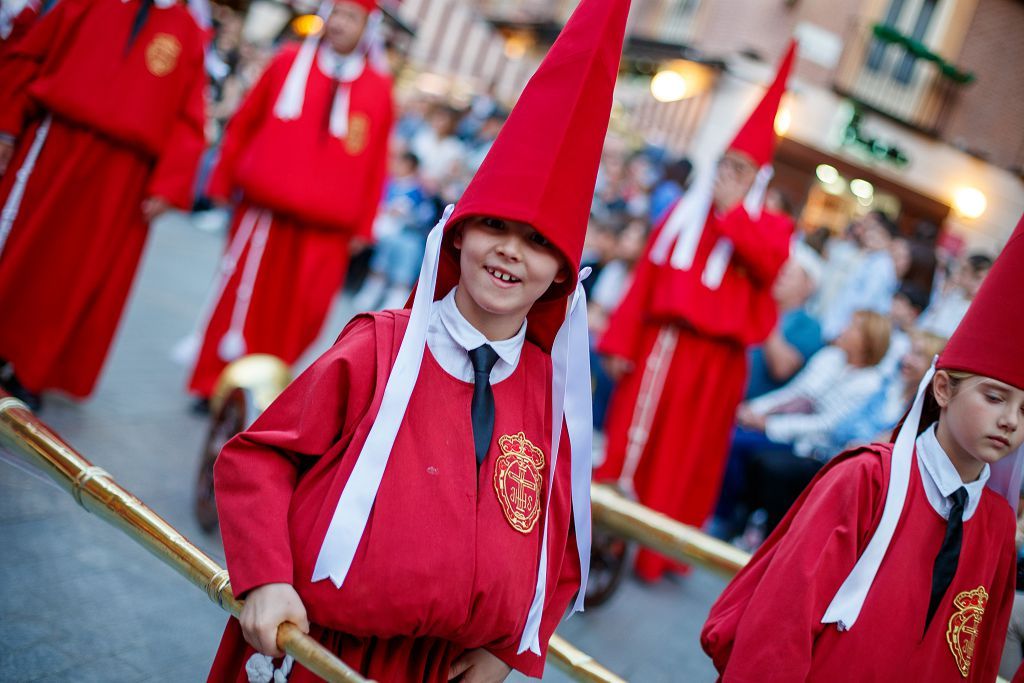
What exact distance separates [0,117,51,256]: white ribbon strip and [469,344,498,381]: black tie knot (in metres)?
2.84

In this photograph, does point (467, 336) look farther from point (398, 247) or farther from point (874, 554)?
point (398, 247)

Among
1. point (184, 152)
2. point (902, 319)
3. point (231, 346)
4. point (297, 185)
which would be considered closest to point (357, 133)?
point (297, 185)

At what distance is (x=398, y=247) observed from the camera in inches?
341

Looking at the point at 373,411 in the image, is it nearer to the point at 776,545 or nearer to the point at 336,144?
the point at 776,545

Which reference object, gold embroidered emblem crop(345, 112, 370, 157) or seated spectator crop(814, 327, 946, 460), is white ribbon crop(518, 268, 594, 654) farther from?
seated spectator crop(814, 327, 946, 460)

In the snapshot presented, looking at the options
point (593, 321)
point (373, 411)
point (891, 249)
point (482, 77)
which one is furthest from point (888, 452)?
point (482, 77)

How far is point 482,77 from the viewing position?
2259 cm

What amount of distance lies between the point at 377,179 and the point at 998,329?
137 inches

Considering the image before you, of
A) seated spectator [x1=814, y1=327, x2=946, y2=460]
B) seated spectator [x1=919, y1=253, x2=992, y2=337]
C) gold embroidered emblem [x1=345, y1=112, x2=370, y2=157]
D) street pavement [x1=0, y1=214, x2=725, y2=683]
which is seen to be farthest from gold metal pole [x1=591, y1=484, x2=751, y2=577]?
seated spectator [x1=919, y1=253, x2=992, y2=337]

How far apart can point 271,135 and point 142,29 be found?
791mm

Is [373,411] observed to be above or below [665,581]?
above

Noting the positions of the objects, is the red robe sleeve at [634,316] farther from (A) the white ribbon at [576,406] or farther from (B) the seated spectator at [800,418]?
(A) the white ribbon at [576,406]

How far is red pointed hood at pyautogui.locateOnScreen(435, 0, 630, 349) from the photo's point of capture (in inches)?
64.3

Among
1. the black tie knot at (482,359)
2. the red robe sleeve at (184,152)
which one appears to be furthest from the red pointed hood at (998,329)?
the red robe sleeve at (184,152)
